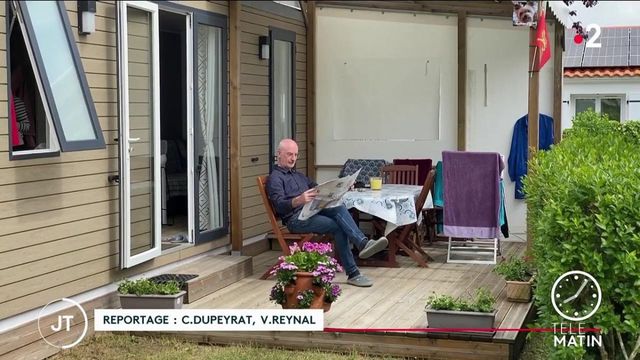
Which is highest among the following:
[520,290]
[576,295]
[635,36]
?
[635,36]

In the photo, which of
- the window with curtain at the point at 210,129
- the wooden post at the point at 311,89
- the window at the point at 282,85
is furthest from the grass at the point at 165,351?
A: the wooden post at the point at 311,89

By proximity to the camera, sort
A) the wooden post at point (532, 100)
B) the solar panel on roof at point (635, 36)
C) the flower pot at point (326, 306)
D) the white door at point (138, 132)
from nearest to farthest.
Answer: the flower pot at point (326, 306) < the white door at point (138, 132) < the wooden post at point (532, 100) < the solar panel on roof at point (635, 36)

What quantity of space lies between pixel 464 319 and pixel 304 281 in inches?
35.7

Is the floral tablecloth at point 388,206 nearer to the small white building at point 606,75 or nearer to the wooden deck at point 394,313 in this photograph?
the wooden deck at point 394,313

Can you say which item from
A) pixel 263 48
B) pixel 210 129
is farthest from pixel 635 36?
pixel 210 129

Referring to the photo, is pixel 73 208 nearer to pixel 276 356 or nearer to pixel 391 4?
pixel 276 356

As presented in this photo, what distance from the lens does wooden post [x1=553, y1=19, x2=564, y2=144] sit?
8.59 metres

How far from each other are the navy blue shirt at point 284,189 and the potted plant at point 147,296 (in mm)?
1188

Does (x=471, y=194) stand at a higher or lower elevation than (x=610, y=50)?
lower

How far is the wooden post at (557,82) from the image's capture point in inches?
338

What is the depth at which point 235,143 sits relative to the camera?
7.10m

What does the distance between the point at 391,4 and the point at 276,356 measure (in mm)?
5136

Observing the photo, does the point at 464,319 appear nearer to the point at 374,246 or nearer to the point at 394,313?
the point at 394,313

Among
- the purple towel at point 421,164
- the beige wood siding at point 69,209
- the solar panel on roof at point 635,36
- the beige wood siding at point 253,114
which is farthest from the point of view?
the solar panel on roof at point 635,36
